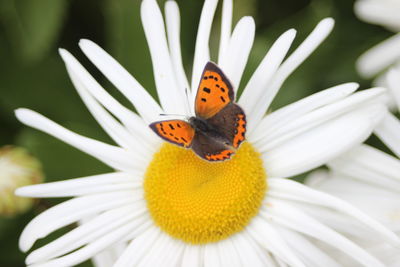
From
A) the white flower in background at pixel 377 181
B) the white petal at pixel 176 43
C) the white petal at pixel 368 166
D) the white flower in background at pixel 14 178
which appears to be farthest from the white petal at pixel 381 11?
the white flower in background at pixel 14 178

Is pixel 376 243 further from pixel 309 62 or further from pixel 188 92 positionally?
pixel 309 62

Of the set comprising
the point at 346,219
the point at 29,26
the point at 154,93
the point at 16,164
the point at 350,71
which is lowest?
the point at 350,71

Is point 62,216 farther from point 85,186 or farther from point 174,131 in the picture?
point 174,131

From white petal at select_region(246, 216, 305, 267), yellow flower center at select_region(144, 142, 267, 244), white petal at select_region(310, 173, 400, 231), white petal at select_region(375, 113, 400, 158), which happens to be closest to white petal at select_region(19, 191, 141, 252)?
yellow flower center at select_region(144, 142, 267, 244)

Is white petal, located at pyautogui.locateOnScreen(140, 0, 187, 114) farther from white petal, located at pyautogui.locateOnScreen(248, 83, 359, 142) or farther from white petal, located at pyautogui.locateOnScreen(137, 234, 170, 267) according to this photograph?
white petal, located at pyautogui.locateOnScreen(137, 234, 170, 267)

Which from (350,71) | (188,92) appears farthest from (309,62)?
(188,92)

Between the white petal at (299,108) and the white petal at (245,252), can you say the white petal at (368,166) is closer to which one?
the white petal at (299,108)

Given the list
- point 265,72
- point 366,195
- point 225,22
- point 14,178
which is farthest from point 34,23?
point 366,195
